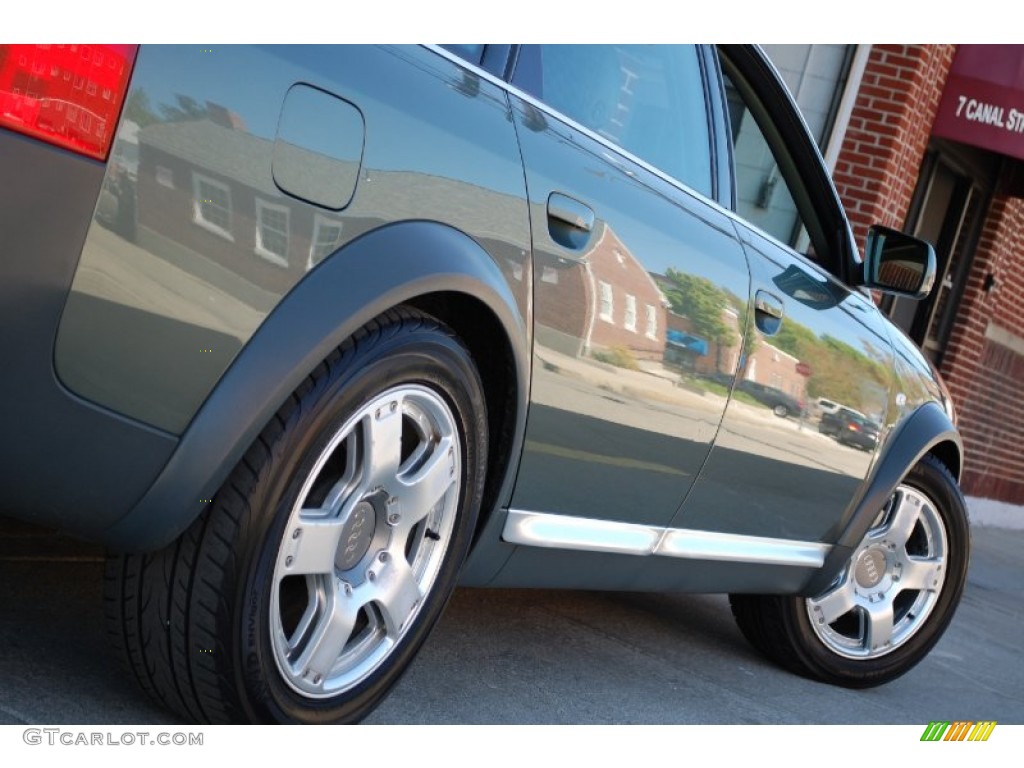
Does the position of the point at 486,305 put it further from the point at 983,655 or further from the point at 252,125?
the point at 983,655

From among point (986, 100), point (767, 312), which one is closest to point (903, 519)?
point (767, 312)

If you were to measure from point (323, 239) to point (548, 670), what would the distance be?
5.83ft

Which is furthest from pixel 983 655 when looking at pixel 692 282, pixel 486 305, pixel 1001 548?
pixel 1001 548

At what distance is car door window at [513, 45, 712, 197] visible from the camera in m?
3.02

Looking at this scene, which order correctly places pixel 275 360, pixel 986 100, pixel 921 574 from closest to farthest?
pixel 275 360 < pixel 921 574 < pixel 986 100

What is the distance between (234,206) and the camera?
210 centimetres

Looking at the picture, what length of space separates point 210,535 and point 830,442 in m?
2.17

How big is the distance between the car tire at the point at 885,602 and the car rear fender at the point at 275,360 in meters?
2.40

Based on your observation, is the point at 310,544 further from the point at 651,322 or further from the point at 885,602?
the point at 885,602

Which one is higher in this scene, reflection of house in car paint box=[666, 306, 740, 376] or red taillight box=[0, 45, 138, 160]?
red taillight box=[0, 45, 138, 160]

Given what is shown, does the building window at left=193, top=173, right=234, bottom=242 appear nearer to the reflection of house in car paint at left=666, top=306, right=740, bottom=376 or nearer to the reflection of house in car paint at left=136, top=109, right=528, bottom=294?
the reflection of house in car paint at left=136, top=109, right=528, bottom=294

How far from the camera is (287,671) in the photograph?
252 cm

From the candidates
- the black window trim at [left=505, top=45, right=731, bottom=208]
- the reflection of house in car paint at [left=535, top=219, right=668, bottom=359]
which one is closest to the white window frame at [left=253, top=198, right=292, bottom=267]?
the reflection of house in car paint at [left=535, top=219, right=668, bottom=359]
